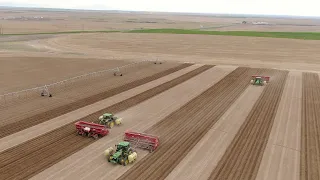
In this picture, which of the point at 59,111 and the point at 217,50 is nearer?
the point at 59,111

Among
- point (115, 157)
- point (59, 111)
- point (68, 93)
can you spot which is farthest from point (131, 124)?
point (68, 93)

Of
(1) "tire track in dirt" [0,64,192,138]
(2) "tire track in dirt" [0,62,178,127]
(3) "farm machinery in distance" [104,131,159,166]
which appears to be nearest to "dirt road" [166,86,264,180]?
(3) "farm machinery in distance" [104,131,159,166]

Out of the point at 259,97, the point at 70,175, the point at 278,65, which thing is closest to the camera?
the point at 70,175

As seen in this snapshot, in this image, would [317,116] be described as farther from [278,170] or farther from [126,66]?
[126,66]

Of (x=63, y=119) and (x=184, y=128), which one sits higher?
(x=63, y=119)

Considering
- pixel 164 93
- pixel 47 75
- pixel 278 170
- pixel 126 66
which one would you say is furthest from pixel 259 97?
pixel 47 75

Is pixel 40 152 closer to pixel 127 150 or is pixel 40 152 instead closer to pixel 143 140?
pixel 127 150
